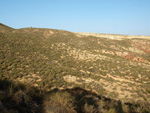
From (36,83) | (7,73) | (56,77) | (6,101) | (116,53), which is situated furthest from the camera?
(116,53)

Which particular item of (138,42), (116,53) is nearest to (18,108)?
(116,53)

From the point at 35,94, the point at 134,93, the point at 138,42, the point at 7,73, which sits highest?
the point at 138,42

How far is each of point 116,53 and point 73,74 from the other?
2020 centimetres

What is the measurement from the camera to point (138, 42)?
134ft

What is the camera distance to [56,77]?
40.0 feet

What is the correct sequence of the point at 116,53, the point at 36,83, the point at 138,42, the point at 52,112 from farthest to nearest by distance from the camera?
1. the point at 138,42
2. the point at 116,53
3. the point at 36,83
4. the point at 52,112

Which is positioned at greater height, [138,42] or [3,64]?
[138,42]

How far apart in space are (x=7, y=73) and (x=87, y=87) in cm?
858

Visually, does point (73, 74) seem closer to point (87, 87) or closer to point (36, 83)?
point (87, 87)

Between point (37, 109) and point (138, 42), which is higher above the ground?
point (138, 42)

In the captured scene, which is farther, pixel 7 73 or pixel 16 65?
pixel 16 65

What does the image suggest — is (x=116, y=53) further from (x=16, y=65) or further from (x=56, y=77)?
(x=16, y=65)

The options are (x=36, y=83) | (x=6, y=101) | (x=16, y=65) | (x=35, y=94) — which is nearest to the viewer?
(x=6, y=101)

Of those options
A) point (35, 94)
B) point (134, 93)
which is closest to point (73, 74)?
point (134, 93)
